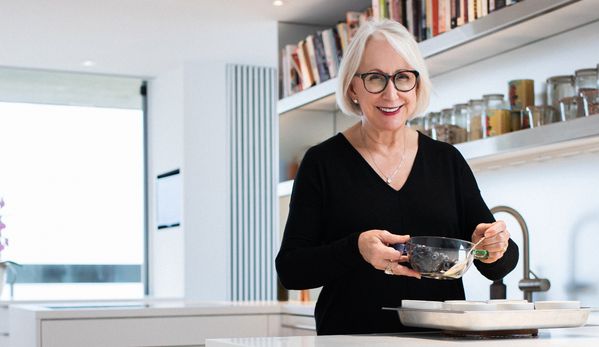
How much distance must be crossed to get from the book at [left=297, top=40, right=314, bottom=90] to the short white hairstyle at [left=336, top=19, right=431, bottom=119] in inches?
111

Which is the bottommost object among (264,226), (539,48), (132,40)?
(264,226)

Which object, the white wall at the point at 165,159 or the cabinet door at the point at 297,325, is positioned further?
the white wall at the point at 165,159

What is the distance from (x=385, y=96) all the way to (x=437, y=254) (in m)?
0.46

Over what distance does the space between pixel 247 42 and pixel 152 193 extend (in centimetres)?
175

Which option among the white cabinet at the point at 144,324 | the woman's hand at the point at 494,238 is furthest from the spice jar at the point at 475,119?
the woman's hand at the point at 494,238

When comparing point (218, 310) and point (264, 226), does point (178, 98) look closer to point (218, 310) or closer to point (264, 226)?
point (264, 226)

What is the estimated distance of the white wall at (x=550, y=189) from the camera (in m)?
3.34

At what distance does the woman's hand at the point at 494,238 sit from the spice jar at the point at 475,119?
174cm

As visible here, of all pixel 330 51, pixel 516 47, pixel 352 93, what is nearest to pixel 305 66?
pixel 330 51

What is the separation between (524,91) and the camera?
11.5 ft

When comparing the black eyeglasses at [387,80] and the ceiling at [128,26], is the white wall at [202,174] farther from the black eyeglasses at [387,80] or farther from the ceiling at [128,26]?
the black eyeglasses at [387,80]

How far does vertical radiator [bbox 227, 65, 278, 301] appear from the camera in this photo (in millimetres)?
6855

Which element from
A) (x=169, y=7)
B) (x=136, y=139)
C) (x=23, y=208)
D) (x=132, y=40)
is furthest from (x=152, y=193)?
(x=169, y=7)

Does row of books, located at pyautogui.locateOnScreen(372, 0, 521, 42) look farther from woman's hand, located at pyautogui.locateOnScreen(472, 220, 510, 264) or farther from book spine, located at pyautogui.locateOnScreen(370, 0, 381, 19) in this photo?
woman's hand, located at pyautogui.locateOnScreen(472, 220, 510, 264)
